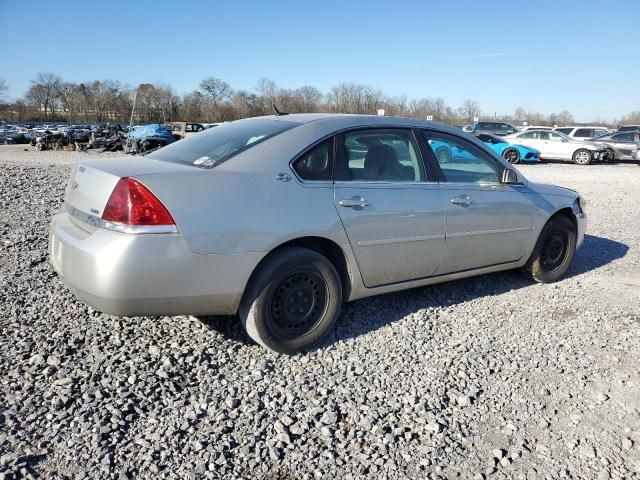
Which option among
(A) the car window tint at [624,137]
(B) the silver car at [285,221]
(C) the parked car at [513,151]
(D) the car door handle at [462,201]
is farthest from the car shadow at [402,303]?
(A) the car window tint at [624,137]

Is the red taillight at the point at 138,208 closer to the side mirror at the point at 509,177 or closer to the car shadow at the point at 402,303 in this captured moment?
the car shadow at the point at 402,303

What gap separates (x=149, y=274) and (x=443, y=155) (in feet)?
8.32

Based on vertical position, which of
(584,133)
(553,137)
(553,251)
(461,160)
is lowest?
(553,251)

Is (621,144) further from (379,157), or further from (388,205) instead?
(388,205)

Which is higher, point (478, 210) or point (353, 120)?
point (353, 120)

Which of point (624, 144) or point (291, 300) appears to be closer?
point (291, 300)

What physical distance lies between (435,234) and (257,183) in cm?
153

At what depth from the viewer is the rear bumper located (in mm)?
2682

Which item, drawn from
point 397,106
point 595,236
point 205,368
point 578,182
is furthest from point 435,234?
point 397,106

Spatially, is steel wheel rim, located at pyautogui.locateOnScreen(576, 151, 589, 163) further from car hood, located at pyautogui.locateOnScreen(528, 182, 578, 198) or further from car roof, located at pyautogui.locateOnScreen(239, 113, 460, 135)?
car roof, located at pyautogui.locateOnScreen(239, 113, 460, 135)

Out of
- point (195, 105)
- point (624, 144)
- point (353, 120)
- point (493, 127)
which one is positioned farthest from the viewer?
point (195, 105)

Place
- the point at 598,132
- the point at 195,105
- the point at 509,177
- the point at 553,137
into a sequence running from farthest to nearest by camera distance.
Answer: the point at 195,105 → the point at 598,132 → the point at 553,137 → the point at 509,177

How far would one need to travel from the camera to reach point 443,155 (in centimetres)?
408

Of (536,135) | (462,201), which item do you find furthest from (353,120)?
(536,135)
